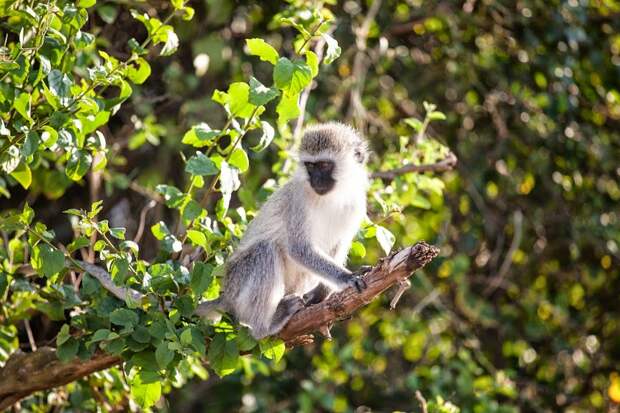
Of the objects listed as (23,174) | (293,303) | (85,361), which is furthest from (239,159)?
(85,361)

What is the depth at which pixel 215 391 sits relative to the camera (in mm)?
9102

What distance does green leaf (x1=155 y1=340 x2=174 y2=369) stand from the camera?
4.22 meters

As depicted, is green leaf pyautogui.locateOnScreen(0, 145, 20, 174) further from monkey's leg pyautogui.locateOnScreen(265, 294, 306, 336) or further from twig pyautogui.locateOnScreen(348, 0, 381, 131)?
twig pyautogui.locateOnScreen(348, 0, 381, 131)

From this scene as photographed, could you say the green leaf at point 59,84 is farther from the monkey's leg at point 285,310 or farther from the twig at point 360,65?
the twig at point 360,65

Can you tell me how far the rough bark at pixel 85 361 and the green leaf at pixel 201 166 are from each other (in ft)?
2.96

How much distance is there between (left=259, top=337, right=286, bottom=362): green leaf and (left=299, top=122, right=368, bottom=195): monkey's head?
1.16 m

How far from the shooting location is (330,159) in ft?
18.8

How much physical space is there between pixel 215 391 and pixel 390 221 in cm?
360

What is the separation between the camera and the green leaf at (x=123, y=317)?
14.5 feet

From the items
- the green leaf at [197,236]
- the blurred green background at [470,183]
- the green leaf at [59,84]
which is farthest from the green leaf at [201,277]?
the blurred green background at [470,183]

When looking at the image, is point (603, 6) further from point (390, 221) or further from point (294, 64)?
point (294, 64)

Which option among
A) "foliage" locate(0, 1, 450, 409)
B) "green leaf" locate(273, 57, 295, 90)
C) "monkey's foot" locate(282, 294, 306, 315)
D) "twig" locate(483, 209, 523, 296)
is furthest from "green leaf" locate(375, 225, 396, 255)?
"twig" locate(483, 209, 523, 296)

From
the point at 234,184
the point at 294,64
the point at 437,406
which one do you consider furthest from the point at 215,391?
the point at 294,64

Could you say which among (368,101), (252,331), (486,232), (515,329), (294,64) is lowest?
(515,329)
